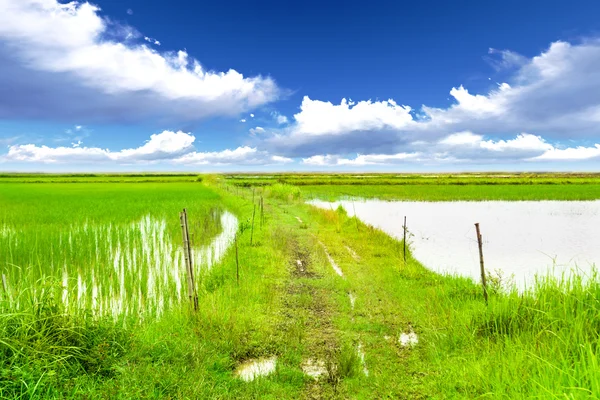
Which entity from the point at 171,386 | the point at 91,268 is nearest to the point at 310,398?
the point at 171,386

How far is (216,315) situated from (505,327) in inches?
150

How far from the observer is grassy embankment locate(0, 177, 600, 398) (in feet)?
11.0

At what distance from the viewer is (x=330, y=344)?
4766mm

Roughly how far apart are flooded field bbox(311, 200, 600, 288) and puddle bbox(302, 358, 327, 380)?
3.57m

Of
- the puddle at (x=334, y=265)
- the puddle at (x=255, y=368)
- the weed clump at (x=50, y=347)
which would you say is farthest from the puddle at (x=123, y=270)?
the puddle at (x=334, y=265)

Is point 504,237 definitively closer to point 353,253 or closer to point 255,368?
point 353,253

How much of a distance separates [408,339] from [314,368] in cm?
151

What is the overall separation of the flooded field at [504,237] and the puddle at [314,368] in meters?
3.57

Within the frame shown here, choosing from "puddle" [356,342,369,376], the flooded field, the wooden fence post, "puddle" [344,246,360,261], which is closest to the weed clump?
the wooden fence post

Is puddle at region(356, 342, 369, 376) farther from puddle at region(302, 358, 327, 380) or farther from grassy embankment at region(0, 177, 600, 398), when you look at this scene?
puddle at region(302, 358, 327, 380)

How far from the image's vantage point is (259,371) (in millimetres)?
4137

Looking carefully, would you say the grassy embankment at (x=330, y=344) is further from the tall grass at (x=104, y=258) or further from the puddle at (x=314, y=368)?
the tall grass at (x=104, y=258)

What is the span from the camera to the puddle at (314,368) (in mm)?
4086

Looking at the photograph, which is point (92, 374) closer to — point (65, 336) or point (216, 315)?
point (65, 336)
